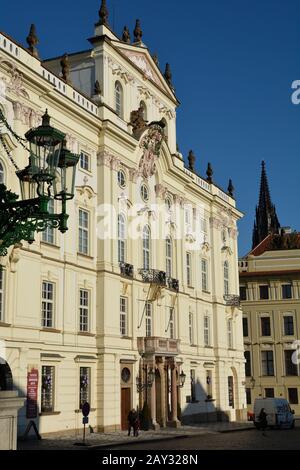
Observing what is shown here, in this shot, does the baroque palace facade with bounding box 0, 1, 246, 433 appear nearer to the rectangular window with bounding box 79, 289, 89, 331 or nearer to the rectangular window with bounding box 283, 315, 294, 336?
the rectangular window with bounding box 79, 289, 89, 331

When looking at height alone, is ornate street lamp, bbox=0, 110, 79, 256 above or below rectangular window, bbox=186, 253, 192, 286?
below

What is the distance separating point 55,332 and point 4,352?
4.53 m

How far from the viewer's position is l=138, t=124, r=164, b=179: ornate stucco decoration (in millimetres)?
43031

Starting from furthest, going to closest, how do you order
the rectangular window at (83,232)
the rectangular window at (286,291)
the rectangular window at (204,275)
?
the rectangular window at (286,291) < the rectangular window at (204,275) < the rectangular window at (83,232)

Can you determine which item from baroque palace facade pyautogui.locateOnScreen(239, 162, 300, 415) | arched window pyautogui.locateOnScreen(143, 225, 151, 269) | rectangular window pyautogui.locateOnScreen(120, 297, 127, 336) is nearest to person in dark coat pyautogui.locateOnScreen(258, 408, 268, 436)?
rectangular window pyautogui.locateOnScreen(120, 297, 127, 336)

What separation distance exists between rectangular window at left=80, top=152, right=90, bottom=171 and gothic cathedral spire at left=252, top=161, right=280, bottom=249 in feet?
245

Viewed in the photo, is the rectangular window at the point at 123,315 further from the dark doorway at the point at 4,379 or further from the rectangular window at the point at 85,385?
the dark doorway at the point at 4,379

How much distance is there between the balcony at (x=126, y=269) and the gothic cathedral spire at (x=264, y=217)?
72.3m

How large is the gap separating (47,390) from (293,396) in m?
40.3

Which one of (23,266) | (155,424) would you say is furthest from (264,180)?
(23,266)

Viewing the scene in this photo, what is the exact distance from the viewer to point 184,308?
154 feet

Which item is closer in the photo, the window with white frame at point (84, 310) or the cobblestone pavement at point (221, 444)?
the cobblestone pavement at point (221, 444)

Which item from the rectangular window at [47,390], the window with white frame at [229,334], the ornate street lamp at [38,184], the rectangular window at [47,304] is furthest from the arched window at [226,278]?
the ornate street lamp at [38,184]

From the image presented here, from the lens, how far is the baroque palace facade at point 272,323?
67.8 meters
